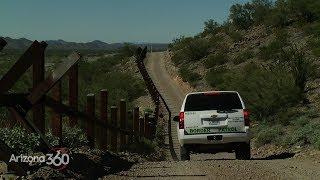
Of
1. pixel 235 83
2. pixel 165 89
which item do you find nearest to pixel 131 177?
pixel 235 83

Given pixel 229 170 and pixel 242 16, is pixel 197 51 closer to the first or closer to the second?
pixel 242 16

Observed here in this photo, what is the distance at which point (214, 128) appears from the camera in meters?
16.4

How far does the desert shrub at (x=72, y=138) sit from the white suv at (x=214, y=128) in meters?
3.71

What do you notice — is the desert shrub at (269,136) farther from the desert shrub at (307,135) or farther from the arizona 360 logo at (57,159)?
the arizona 360 logo at (57,159)

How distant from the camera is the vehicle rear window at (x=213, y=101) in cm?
1673

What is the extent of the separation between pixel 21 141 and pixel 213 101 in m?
8.20

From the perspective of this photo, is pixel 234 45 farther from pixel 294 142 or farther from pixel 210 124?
pixel 210 124

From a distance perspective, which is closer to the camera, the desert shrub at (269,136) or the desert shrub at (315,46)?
the desert shrub at (269,136)

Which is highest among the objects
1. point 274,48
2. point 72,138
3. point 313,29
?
point 313,29

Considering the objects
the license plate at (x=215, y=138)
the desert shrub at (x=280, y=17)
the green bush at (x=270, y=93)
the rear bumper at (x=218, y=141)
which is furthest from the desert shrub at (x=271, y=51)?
the license plate at (x=215, y=138)

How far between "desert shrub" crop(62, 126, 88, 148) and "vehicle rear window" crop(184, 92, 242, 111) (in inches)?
158

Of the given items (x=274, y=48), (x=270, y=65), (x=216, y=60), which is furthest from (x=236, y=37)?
(x=270, y=65)

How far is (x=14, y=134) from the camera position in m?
9.88

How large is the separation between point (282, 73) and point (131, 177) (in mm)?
20203
